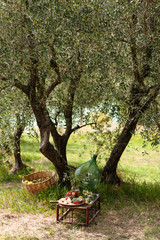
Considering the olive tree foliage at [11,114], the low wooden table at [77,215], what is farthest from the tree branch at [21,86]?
the low wooden table at [77,215]

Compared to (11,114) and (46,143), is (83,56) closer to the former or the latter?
(11,114)

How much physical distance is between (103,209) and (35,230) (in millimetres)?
1979

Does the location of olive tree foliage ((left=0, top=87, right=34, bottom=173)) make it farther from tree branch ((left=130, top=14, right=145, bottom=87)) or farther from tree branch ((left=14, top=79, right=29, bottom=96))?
tree branch ((left=130, top=14, right=145, bottom=87))

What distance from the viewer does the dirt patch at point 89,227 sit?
6047 mm

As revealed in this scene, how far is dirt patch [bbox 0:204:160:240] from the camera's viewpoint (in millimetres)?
6047

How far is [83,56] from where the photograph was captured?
6.68 metres

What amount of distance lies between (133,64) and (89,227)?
4.07 metres

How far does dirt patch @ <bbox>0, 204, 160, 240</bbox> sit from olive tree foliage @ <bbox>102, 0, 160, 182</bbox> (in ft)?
5.86

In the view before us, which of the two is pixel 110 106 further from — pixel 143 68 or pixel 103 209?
pixel 103 209

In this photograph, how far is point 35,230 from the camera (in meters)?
6.31

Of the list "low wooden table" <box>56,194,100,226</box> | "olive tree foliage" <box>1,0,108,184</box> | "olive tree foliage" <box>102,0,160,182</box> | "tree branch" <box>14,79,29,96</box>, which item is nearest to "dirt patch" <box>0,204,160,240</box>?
"low wooden table" <box>56,194,100,226</box>

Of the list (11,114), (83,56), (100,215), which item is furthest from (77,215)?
(83,56)

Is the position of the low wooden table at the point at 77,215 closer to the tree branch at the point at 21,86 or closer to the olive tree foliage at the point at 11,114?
the olive tree foliage at the point at 11,114

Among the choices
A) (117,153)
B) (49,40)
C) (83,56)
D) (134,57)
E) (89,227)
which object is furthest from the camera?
(117,153)
